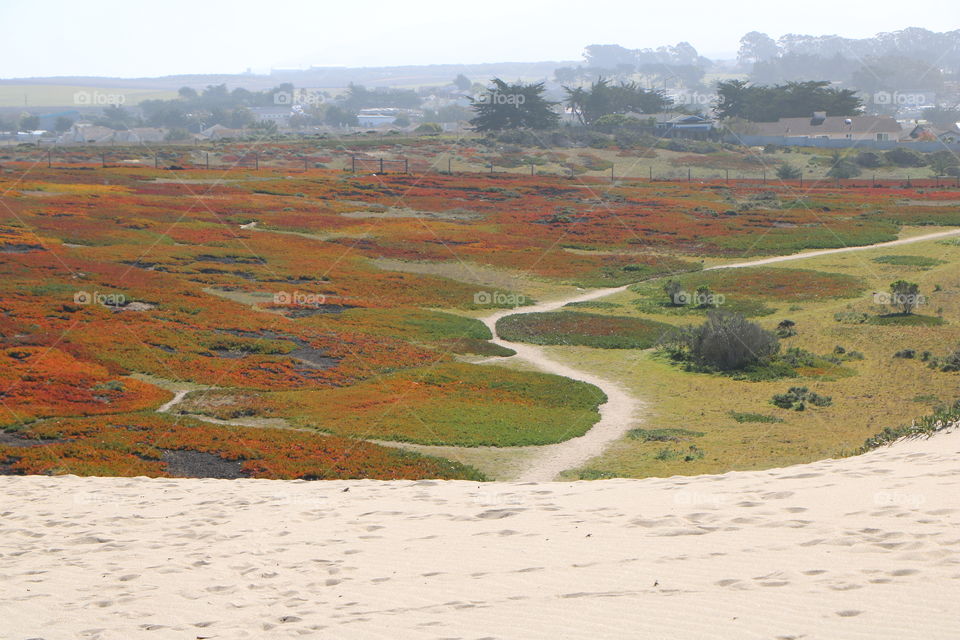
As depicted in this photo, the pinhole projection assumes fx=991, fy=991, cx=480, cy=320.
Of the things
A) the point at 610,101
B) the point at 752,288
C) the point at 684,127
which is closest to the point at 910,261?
the point at 752,288

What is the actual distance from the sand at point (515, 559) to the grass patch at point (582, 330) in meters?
21.5

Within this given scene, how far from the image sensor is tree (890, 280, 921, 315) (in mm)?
44219

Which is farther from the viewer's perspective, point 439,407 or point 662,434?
point 439,407

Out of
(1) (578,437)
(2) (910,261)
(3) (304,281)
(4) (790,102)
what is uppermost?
(4) (790,102)

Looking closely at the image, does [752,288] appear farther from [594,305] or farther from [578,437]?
[578,437]

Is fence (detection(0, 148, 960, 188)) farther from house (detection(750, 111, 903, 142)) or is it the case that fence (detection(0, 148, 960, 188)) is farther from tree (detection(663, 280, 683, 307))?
tree (detection(663, 280, 683, 307))

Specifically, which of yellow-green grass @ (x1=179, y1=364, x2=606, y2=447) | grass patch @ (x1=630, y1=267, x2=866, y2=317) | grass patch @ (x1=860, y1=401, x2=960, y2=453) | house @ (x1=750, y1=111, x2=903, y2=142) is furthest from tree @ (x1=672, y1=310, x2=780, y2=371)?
house @ (x1=750, y1=111, x2=903, y2=142)

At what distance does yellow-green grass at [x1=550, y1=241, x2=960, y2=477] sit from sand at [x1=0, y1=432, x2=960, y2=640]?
→ 4783 mm

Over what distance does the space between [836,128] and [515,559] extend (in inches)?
5978

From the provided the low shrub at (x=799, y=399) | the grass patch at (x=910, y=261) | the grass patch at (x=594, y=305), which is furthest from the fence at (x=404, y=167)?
the low shrub at (x=799, y=399)

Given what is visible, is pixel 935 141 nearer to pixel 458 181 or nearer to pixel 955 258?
pixel 458 181

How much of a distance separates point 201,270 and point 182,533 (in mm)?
39767

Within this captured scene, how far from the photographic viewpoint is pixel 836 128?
15112cm

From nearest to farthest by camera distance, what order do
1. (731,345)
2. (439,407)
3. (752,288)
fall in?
(439,407) < (731,345) < (752,288)
